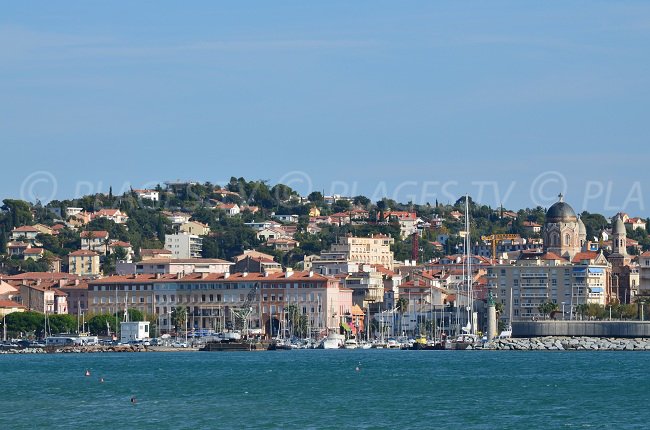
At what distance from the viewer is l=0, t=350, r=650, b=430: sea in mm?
51688

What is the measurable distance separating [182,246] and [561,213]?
43697 mm

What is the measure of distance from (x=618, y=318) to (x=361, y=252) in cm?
4833

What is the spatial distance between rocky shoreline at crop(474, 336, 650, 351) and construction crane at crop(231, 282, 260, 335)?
20.0 metres

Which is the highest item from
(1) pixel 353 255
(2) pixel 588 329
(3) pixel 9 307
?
(1) pixel 353 255

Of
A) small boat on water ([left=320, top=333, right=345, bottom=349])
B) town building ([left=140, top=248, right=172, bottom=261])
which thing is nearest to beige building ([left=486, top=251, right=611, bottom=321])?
small boat on water ([left=320, top=333, right=345, bottom=349])

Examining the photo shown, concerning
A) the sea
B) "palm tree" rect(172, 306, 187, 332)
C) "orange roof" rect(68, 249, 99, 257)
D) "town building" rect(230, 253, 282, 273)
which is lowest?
the sea

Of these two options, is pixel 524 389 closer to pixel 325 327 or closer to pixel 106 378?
pixel 106 378

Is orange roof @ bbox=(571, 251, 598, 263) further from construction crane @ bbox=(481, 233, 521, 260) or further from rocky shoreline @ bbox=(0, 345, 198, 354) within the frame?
rocky shoreline @ bbox=(0, 345, 198, 354)

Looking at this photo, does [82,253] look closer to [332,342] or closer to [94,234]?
[94,234]

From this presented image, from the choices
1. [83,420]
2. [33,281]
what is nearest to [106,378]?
[83,420]

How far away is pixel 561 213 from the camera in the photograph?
156 meters

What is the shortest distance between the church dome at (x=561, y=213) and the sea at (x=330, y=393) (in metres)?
58.5

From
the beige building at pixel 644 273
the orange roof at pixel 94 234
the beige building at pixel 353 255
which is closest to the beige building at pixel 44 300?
the beige building at pixel 353 255

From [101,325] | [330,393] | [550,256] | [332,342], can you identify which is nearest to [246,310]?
[332,342]
